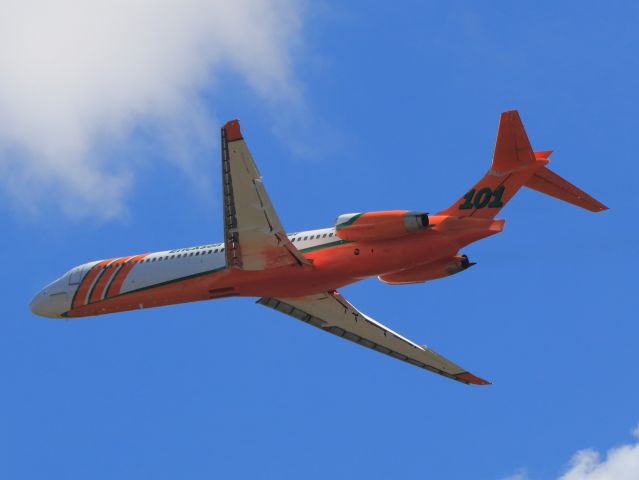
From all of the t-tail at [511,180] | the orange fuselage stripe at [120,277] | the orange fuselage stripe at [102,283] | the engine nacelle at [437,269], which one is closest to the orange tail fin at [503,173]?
the t-tail at [511,180]

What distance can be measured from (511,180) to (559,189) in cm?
186

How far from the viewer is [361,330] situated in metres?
45.8

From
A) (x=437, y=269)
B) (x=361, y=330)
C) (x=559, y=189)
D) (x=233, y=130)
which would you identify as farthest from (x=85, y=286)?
(x=559, y=189)

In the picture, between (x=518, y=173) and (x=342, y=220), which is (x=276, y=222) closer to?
(x=342, y=220)

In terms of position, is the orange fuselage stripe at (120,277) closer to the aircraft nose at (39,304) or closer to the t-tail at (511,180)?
the aircraft nose at (39,304)

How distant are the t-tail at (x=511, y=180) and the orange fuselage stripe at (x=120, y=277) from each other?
1178 centimetres

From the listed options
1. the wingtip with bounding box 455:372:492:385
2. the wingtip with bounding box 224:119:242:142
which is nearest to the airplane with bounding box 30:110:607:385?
the wingtip with bounding box 224:119:242:142

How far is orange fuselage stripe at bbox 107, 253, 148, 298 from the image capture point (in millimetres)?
42875

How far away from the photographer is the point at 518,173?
123ft

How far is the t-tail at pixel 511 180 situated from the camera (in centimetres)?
3684

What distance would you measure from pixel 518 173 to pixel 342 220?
226 inches

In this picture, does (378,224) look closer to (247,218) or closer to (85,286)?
(247,218)

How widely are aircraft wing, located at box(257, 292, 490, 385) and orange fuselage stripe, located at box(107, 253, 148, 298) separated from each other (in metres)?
5.14

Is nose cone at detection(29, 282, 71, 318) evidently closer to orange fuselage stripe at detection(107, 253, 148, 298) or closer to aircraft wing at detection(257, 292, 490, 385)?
orange fuselage stripe at detection(107, 253, 148, 298)
